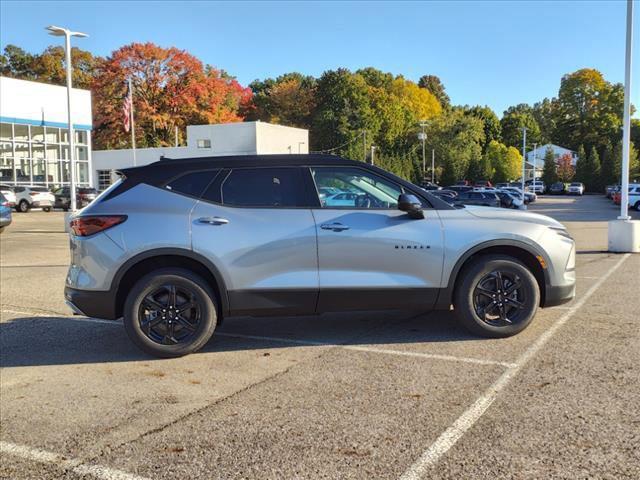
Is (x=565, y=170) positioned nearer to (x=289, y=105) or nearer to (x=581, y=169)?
(x=581, y=169)

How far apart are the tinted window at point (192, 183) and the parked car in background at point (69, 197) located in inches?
1173

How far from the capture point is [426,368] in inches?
190

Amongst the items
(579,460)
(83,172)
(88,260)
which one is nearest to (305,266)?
(88,260)

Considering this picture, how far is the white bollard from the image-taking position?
1287cm

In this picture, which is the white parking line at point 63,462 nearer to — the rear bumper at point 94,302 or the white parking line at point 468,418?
the white parking line at point 468,418

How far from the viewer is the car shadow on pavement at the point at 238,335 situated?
18.1 feet

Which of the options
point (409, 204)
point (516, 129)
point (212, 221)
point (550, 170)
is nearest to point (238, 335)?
point (212, 221)

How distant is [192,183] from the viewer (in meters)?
5.36

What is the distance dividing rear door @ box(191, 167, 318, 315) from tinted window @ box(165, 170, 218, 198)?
0.25 ft

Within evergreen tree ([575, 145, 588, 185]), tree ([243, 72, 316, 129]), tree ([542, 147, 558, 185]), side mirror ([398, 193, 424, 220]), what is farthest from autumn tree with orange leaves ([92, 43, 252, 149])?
side mirror ([398, 193, 424, 220])

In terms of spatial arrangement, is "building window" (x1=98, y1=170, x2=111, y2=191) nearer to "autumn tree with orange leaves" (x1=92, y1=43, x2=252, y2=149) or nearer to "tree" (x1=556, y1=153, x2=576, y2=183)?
"autumn tree with orange leaves" (x1=92, y1=43, x2=252, y2=149)

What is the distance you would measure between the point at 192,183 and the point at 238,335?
5.67 ft

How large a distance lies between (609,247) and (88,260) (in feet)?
38.6

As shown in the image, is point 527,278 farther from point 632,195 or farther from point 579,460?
point 632,195
